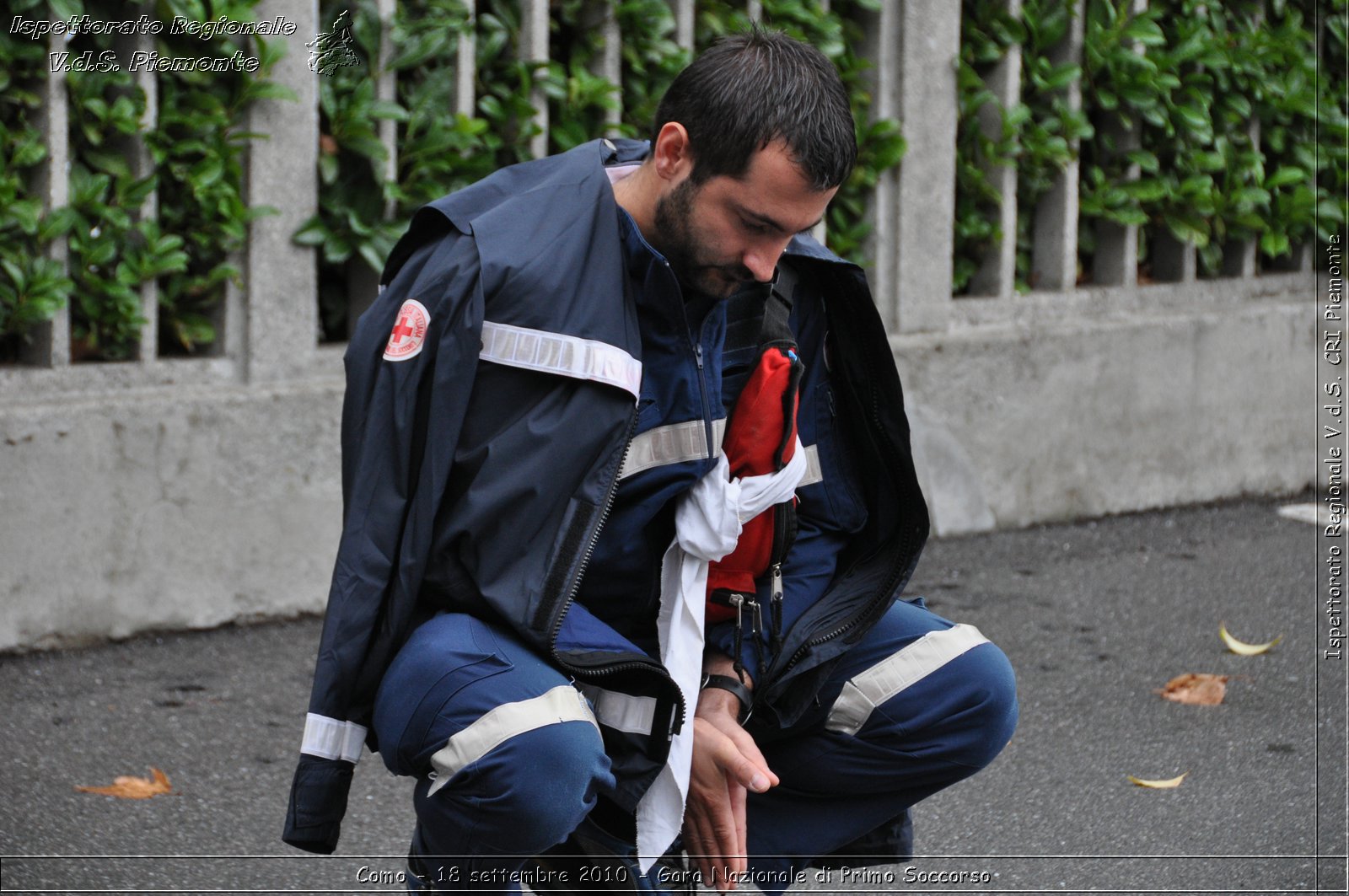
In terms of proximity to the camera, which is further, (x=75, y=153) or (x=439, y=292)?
(x=75, y=153)

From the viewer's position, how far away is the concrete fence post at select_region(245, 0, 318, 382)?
4.23m

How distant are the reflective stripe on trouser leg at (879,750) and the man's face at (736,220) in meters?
0.73

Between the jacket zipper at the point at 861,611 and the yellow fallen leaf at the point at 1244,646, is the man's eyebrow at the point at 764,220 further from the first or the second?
the yellow fallen leaf at the point at 1244,646

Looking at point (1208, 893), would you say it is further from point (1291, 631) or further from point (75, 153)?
point (75, 153)

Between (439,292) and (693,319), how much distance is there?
455 millimetres

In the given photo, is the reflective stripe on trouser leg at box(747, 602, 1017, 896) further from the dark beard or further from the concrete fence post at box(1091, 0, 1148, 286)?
the concrete fence post at box(1091, 0, 1148, 286)

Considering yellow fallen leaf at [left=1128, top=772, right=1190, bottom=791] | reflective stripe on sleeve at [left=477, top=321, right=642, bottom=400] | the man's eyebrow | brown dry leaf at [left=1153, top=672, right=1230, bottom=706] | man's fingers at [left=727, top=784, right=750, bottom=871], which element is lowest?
yellow fallen leaf at [left=1128, top=772, right=1190, bottom=791]

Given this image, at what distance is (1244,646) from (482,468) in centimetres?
313

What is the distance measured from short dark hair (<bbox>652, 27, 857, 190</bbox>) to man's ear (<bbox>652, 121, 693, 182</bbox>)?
13 millimetres

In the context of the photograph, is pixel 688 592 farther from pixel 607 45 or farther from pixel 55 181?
pixel 607 45

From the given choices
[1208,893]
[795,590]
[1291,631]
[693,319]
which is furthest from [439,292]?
[1291,631]

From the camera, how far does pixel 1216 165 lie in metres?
5.96

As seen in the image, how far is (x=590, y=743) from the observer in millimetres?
2262

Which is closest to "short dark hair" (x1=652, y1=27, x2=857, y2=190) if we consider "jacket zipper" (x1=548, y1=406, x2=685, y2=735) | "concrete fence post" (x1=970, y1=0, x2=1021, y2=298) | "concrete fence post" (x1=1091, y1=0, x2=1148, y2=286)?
"jacket zipper" (x1=548, y1=406, x2=685, y2=735)
